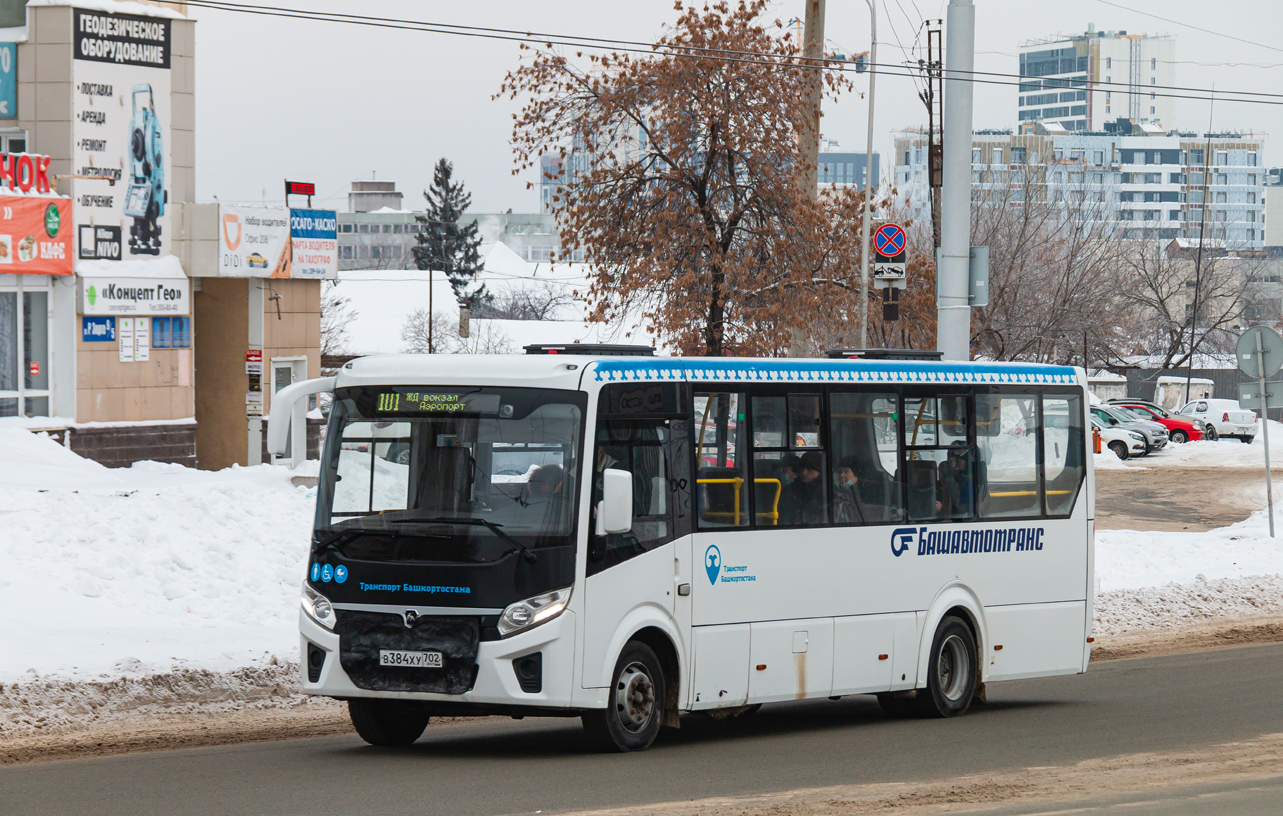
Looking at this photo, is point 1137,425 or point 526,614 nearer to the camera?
point 526,614

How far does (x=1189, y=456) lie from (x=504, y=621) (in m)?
44.5

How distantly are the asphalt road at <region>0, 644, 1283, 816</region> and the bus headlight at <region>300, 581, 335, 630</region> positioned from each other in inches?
32.0

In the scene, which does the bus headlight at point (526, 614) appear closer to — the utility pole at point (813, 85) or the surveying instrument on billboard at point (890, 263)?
the surveying instrument on billboard at point (890, 263)

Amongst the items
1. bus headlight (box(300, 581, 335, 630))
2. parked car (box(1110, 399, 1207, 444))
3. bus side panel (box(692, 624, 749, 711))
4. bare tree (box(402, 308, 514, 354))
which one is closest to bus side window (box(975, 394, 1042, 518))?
bus side panel (box(692, 624, 749, 711))

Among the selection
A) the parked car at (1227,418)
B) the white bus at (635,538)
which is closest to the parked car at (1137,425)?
the parked car at (1227,418)

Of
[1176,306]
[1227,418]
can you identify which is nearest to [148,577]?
[1227,418]

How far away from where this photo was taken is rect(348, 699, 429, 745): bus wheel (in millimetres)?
10109

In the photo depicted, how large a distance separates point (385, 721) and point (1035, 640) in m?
5.54

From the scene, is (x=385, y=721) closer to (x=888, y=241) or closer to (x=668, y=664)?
(x=668, y=664)

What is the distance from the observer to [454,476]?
9.59 m

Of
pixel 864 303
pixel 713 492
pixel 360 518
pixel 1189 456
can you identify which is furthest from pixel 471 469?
pixel 1189 456

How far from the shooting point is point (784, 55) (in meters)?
29.4

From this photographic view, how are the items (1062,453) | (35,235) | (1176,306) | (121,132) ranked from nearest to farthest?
(1062,453) < (35,235) < (121,132) < (1176,306)

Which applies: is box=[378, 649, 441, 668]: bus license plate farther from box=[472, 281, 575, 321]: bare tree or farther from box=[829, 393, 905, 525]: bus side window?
box=[472, 281, 575, 321]: bare tree
